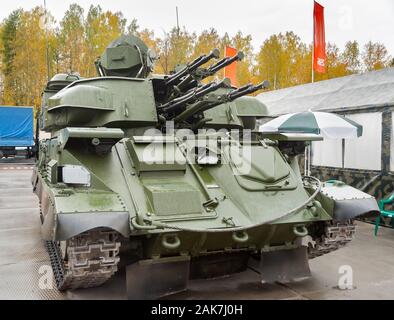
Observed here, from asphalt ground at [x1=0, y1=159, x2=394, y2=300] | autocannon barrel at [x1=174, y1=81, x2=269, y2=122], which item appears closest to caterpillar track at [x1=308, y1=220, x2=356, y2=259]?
asphalt ground at [x1=0, y1=159, x2=394, y2=300]

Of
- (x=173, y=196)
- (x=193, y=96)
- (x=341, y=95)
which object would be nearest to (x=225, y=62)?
(x=193, y=96)

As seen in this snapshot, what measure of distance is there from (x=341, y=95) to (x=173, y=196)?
9.31 metres

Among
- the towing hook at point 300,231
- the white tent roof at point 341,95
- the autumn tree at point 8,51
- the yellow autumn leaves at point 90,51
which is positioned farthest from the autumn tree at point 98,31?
the towing hook at point 300,231

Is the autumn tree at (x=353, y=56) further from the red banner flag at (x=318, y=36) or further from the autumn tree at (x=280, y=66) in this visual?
the red banner flag at (x=318, y=36)

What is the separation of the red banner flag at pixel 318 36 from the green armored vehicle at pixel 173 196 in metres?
13.2

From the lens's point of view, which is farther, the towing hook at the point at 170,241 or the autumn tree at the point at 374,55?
the autumn tree at the point at 374,55

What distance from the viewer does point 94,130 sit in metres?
4.98

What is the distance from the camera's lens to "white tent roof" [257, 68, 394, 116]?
11148 millimetres

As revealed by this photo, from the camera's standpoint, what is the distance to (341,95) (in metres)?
13.0

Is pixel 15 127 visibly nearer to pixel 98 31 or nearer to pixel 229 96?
Answer: pixel 98 31

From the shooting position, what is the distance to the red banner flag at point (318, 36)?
60.8 feet
